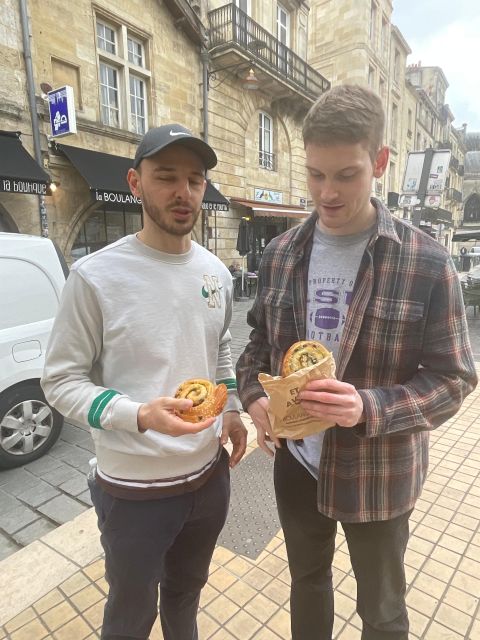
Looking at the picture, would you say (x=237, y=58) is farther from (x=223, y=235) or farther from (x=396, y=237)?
(x=396, y=237)

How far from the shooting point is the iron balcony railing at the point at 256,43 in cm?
1267

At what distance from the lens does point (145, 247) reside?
1.57 meters

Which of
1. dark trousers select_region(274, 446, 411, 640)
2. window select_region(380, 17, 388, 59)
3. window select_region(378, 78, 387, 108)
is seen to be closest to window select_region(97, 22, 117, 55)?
dark trousers select_region(274, 446, 411, 640)

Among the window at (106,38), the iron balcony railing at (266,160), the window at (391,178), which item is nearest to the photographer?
the window at (106,38)

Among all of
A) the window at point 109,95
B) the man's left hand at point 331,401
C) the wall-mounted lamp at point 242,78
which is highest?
the wall-mounted lamp at point 242,78

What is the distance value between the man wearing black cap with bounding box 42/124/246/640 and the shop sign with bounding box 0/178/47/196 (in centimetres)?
699

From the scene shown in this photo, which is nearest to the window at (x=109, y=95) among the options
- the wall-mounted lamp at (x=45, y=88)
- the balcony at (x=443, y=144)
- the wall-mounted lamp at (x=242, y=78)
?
the wall-mounted lamp at (x=45, y=88)

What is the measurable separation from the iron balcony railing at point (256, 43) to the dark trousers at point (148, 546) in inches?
554

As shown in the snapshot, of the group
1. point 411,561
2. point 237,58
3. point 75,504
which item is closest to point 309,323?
point 411,561

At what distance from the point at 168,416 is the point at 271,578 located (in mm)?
1715

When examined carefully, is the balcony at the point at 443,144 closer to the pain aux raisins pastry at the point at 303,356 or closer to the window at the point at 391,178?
the window at the point at 391,178

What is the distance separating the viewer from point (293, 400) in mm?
1250

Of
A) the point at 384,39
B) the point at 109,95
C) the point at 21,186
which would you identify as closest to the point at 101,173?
the point at 21,186

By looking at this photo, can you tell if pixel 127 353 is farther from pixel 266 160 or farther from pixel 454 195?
pixel 454 195
